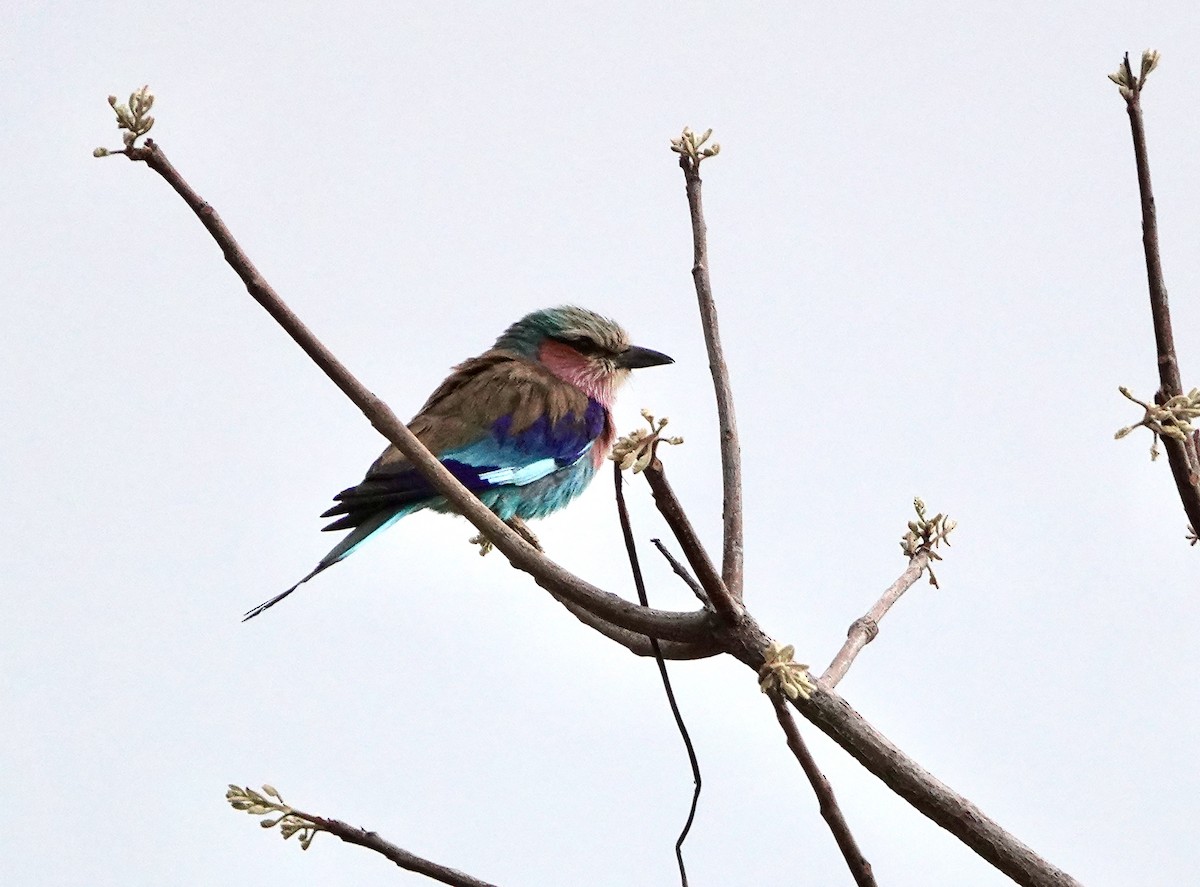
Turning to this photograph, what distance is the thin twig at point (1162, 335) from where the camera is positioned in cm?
242

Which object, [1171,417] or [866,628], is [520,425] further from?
[1171,417]

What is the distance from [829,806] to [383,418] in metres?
1.06

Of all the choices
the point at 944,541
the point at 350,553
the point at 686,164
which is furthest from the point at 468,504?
the point at 350,553

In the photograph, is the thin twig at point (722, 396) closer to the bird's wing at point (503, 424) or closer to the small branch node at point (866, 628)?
the small branch node at point (866, 628)

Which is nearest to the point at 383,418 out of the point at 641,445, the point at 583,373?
the point at 641,445

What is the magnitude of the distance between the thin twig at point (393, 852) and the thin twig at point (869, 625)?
815mm

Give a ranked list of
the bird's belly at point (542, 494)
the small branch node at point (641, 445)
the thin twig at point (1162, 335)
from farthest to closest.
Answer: the bird's belly at point (542, 494) → the thin twig at point (1162, 335) → the small branch node at point (641, 445)

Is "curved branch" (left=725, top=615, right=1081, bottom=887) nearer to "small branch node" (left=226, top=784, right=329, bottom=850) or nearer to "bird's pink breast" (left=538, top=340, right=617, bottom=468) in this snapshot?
"small branch node" (left=226, top=784, right=329, bottom=850)

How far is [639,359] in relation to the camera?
622cm

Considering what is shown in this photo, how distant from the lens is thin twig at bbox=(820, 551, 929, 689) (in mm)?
2736

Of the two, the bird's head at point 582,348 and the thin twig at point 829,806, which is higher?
the bird's head at point 582,348

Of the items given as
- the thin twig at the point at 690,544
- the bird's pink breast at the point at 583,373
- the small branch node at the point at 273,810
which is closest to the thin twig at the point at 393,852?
the small branch node at the point at 273,810

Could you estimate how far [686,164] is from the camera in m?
3.13

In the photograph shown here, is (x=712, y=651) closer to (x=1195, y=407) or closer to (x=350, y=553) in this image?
(x=1195, y=407)
